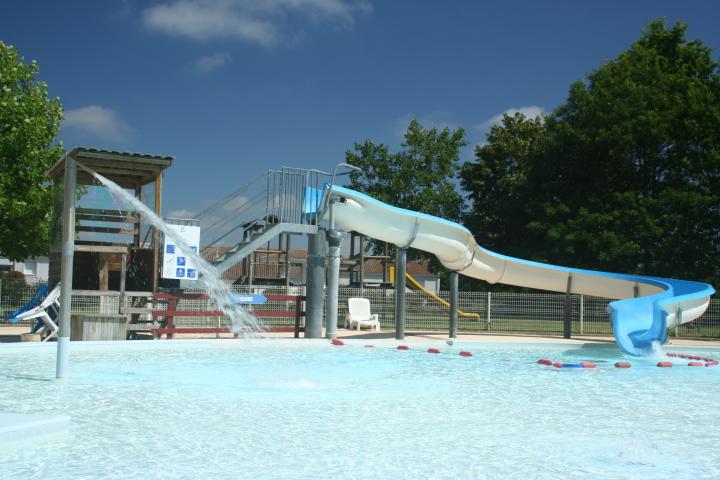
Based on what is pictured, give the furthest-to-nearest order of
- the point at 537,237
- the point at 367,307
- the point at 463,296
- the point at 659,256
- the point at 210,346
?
1. the point at 537,237
2. the point at 659,256
3. the point at 463,296
4. the point at 367,307
5. the point at 210,346

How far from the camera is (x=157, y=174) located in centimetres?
1582

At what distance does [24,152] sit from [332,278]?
15959 mm

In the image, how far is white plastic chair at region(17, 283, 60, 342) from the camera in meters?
13.2

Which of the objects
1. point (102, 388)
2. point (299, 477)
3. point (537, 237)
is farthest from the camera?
point (537, 237)

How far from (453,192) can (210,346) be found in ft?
92.5

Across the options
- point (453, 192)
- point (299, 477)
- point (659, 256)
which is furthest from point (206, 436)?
point (453, 192)

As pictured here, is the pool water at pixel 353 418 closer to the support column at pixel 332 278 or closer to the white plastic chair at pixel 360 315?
the support column at pixel 332 278

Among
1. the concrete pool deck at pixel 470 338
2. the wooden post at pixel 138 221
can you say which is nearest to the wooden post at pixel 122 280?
the wooden post at pixel 138 221

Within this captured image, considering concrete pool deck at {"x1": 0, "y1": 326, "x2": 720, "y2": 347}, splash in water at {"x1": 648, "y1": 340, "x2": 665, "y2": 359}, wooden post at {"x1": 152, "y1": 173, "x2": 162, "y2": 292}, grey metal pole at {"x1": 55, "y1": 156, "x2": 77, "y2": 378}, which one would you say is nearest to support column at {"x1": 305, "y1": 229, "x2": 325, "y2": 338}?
concrete pool deck at {"x1": 0, "y1": 326, "x2": 720, "y2": 347}

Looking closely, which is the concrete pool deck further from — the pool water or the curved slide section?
the pool water

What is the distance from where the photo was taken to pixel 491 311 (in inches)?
874

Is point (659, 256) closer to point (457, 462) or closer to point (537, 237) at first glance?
point (537, 237)

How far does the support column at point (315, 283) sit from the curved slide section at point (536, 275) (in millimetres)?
719

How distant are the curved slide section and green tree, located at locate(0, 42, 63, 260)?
1476cm
